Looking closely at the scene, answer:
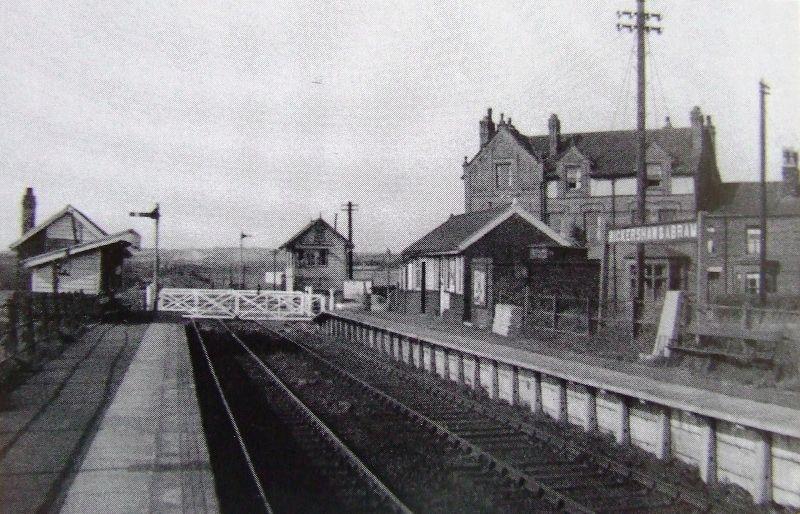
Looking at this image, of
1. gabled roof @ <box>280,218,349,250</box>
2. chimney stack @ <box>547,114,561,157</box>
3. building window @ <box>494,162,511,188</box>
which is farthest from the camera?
gabled roof @ <box>280,218,349,250</box>

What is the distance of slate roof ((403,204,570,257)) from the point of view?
26.5 m

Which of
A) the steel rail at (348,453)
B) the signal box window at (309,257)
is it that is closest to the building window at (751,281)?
the steel rail at (348,453)

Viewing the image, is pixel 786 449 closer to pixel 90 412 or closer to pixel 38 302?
pixel 90 412

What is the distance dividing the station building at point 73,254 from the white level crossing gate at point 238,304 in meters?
3.15

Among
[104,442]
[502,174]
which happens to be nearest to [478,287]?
[104,442]

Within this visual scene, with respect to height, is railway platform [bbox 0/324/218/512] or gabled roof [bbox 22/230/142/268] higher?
gabled roof [bbox 22/230/142/268]

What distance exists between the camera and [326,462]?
30.1ft

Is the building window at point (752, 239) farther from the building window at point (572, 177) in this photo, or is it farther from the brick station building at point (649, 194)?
the building window at point (572, 177)

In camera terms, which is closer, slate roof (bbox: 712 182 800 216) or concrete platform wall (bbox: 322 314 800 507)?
concrete platform wall (bbox: 322 314 800 507)

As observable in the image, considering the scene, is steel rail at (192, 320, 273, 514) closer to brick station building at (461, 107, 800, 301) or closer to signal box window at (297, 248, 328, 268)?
brick station building at (461, 107, 800, 301)

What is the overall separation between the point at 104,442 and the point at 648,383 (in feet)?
26.1

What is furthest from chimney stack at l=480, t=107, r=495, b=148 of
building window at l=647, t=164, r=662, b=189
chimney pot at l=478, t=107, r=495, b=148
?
building window at l=647, t=164, r=662, b=189

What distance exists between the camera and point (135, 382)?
39.1 ft

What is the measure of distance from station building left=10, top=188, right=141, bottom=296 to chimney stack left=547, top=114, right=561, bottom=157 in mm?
26731
